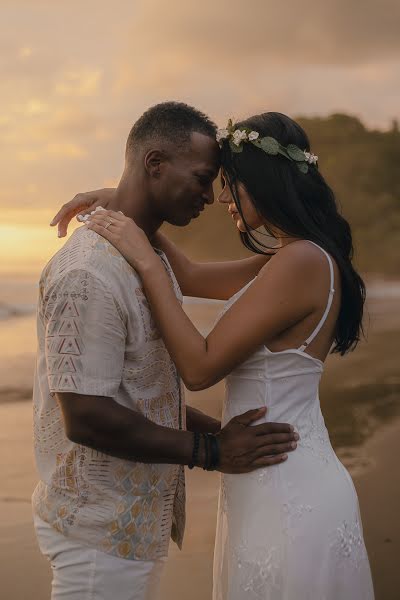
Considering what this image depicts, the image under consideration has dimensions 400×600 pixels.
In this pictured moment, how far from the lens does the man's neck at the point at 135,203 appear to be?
2.68 m

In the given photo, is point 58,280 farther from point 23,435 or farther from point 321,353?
point 23,435

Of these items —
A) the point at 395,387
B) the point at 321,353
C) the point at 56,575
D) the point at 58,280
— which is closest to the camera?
the point at 58,280

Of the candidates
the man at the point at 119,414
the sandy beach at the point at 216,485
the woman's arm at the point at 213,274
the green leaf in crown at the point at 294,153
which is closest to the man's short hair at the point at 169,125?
the man at the point at 119,414

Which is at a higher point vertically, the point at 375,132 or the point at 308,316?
the point at 375,132

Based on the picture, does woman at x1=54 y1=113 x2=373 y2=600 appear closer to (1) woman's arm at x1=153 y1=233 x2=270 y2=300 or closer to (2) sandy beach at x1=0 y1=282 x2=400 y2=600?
(1) woman's arm at x1=153 y1=233 x2=270 y2=300

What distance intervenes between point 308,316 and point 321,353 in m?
0.15

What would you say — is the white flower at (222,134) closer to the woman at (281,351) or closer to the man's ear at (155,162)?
the woman at (281,351)

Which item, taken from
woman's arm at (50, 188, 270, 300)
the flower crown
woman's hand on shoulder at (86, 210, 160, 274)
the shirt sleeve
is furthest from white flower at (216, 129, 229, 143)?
the shirt sleeve

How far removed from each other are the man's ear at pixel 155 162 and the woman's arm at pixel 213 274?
681 millimetres

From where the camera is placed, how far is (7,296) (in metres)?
18.4

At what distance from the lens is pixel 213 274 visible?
133 inches

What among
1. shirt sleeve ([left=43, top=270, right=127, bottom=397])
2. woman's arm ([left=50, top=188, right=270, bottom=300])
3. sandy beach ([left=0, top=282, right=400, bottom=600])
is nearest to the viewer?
shirt sleeve ([left=43, top=270, right=127, bottom=397])

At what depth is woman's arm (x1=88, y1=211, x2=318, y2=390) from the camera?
8.11 ft

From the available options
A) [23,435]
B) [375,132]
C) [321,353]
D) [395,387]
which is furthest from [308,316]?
[375,132]
